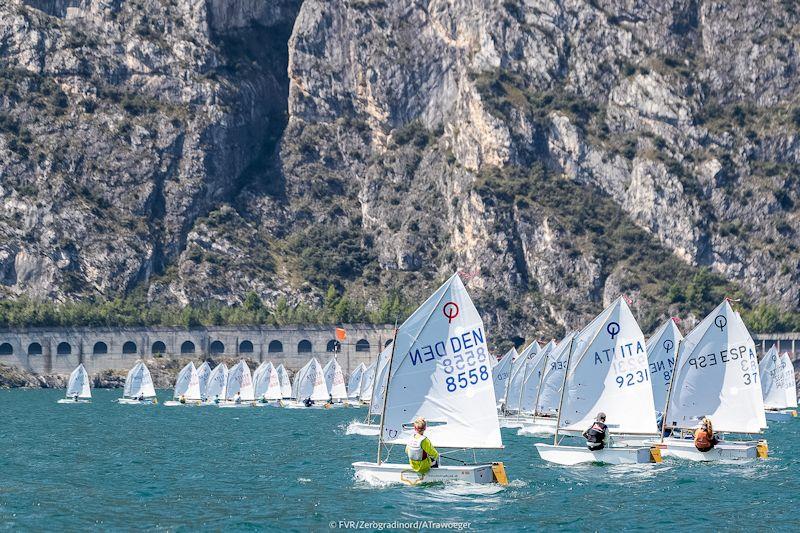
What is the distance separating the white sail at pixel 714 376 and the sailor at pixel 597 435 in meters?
6.93

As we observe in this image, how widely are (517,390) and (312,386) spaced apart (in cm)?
3406

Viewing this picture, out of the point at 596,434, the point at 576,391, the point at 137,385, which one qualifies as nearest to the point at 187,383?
the point at 137,385

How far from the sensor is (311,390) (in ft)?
449

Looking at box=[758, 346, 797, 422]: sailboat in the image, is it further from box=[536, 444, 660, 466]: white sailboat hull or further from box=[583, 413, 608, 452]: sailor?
box=[583, 413, 608, 452]: sailor

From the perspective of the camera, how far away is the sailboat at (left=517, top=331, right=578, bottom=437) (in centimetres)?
8788

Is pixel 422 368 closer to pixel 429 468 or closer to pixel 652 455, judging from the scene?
pixel 429 468

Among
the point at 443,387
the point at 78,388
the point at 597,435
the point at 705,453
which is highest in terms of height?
the point at 78,388

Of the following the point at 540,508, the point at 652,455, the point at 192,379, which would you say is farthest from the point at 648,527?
the point at 192,379

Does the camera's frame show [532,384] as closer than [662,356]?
No

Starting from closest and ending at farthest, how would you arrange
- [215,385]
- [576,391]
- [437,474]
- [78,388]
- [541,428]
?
[437,474]
[576,391]
[541,428]
[78,388]
[215,385]

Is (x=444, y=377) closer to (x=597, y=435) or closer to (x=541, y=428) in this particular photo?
(x=597, y=435)

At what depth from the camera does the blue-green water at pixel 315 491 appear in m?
47.2

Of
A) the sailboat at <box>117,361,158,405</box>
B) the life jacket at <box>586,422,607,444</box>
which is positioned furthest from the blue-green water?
the sailboat at <box>117,361,158,405</box>

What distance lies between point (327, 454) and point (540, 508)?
26.4m
